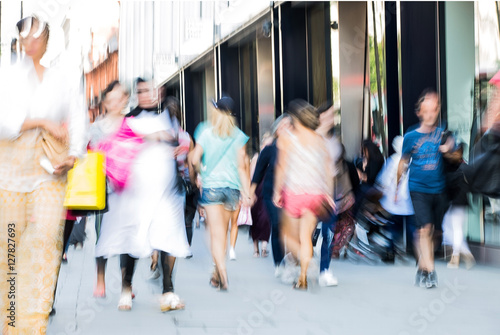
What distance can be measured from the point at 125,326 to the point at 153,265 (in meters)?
3.32

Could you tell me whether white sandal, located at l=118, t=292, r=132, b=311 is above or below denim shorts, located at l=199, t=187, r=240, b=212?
below

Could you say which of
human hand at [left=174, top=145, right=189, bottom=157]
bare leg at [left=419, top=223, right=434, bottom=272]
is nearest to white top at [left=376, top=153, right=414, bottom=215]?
bare leg at [left=419, top=223, right=434, bottom=272]

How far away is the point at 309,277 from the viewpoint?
27.9ft

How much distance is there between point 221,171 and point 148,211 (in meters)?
1.16

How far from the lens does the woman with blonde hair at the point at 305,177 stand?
7750mm

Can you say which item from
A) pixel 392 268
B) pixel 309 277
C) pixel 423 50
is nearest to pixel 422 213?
pixel 309 277

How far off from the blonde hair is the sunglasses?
3582 mm

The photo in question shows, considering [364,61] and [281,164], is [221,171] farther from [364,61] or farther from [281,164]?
[364,61]

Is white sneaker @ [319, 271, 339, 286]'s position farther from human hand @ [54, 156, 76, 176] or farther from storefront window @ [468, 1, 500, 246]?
human hand @ [54, 156, 76, 176]

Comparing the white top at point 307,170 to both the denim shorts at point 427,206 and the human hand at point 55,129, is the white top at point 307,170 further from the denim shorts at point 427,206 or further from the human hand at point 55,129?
the human hand at point 55,129

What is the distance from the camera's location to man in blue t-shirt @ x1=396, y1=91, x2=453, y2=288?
7.94m

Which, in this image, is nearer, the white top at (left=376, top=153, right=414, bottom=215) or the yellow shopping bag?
the yellow shopping bag

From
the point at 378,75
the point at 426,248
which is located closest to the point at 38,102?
the point at 426,248

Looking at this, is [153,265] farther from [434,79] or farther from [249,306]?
[434,79]
